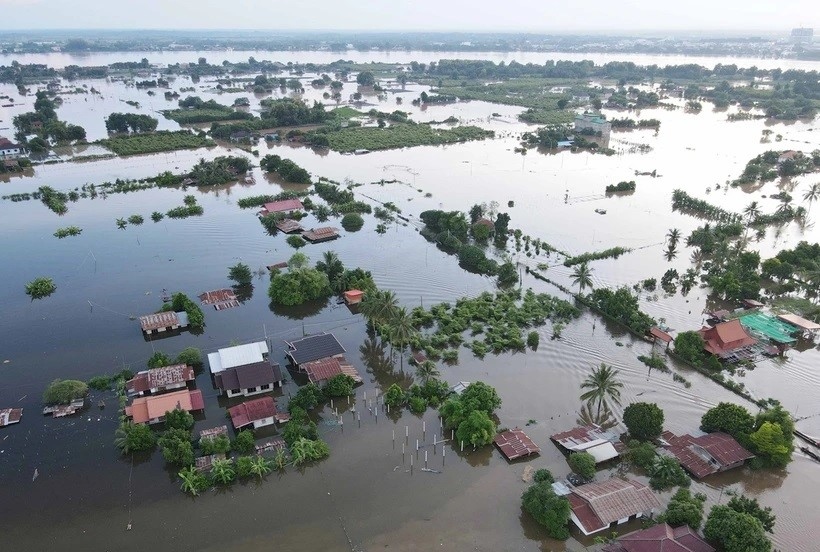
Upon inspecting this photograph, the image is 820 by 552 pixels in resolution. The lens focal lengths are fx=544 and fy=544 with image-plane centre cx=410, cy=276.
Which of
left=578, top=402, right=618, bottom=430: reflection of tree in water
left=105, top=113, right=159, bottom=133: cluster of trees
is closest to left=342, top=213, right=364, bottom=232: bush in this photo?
left=578, top=402, right=618, bottom=430: reflection of tree in water

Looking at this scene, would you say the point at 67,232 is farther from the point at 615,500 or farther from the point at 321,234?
the point at 615,500

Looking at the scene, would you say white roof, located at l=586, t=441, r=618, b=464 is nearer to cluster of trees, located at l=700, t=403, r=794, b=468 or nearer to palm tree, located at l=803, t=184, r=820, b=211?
cluster of trees, located at l=700, t=403, r=794, b=468

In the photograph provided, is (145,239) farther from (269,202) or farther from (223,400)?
(223,400)

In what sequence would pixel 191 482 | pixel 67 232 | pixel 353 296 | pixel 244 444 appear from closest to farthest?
pixel 191 482 → pixel 244 444 → pixel 353 296 → pixel 67 232

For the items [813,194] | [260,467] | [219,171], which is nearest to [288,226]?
[219,171]

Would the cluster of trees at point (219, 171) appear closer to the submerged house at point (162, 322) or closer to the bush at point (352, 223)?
the bush at point (352, 223)

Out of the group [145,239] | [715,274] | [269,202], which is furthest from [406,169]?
[715,274]

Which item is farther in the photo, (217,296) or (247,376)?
(217,296)
